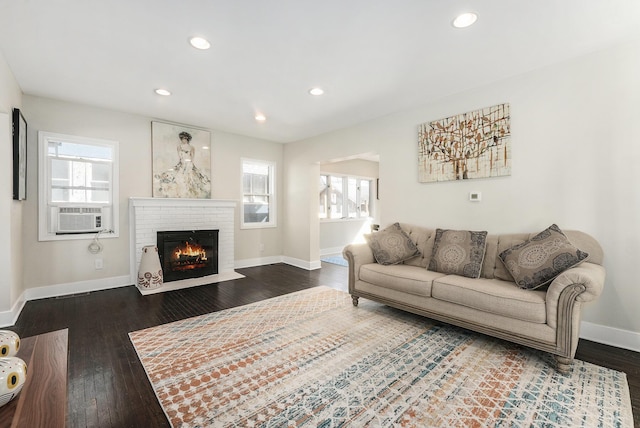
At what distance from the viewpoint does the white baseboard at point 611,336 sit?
8.04 feet

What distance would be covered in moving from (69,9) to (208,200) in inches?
126

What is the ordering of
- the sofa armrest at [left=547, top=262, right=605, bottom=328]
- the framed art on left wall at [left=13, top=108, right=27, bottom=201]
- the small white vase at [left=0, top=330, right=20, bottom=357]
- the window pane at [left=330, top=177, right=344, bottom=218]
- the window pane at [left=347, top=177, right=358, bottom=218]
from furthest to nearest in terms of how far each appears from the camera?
the window pane at [left=347, top=177, right=358, bottom=218]
the window pane at [left=330, top=177, right=344, bottom=218]
the framed art on left wall at [left=13, top=108, right=27, bottom=201]
the sofa armrest at [left=547, top=262, right=605, bottom=328]
the small white vase at [left=0, top=330, right=20, bottom=357]

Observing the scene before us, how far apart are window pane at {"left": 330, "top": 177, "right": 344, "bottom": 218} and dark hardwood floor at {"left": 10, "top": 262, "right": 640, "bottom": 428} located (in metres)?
2.59

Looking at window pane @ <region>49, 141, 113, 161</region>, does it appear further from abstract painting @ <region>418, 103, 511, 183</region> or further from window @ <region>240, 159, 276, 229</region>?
abstract painting @ <region>418, 103, 511, 183</region>

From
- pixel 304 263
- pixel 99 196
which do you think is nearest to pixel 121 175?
pixel 99 196

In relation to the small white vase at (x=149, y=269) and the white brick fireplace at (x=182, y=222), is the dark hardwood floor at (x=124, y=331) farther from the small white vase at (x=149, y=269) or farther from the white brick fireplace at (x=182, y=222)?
the white brick fireplace at (x=182, y=222)

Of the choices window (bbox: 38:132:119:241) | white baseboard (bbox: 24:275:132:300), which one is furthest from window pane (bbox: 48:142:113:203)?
white baseboard (bbox: 24:275:132:300)

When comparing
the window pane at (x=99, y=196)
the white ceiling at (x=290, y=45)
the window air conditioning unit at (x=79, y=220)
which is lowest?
the window air conditioning unit at (x=79, y=220)

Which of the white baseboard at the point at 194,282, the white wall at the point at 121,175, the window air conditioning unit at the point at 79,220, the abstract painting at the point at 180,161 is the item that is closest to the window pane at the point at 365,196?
the white wall at the point at 121,175

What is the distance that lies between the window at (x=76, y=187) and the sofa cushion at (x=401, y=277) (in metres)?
3.72

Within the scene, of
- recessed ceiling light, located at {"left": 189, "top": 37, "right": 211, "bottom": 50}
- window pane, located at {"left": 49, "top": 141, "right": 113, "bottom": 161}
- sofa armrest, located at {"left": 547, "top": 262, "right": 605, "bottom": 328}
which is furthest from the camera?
window pane, located at {"left": 49, "top": 141, "right": 113, "bottom": 161}

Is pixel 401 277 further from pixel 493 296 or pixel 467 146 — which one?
pixel 467 146

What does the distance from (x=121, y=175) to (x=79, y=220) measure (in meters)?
0.81

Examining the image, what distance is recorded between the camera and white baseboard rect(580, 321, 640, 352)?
2451 millimetres
